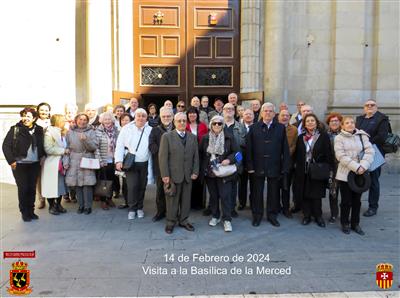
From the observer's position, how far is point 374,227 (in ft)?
19.6

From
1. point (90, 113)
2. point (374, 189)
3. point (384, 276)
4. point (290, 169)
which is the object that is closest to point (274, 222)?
point (290, 169)

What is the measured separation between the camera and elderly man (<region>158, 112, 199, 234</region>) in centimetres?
556

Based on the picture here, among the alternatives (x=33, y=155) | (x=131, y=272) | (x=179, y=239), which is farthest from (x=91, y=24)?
(x=131, y=272)

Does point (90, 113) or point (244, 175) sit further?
point (90, 113)

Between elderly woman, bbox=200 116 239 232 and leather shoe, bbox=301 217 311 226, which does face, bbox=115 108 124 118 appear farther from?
leather shoe, bbox=301 217 311 226

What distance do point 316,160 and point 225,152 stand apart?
141 centimetres

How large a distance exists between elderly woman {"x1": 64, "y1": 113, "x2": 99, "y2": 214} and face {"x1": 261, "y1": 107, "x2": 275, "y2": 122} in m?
2.90

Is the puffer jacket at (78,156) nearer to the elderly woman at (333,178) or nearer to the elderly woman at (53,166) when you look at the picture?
the elderly woman at (53,166)

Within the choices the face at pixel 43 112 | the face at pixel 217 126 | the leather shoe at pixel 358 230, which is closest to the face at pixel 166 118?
the face at pixel 217 126

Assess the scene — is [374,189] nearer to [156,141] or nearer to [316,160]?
[316,160]

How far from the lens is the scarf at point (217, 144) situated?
573 centimetres

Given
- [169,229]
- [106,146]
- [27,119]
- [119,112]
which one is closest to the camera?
[169,229]

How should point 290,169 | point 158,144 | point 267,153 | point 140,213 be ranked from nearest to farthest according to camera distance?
point 267,153, point 158,144, point 290,169, point 140,213

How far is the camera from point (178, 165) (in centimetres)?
557
